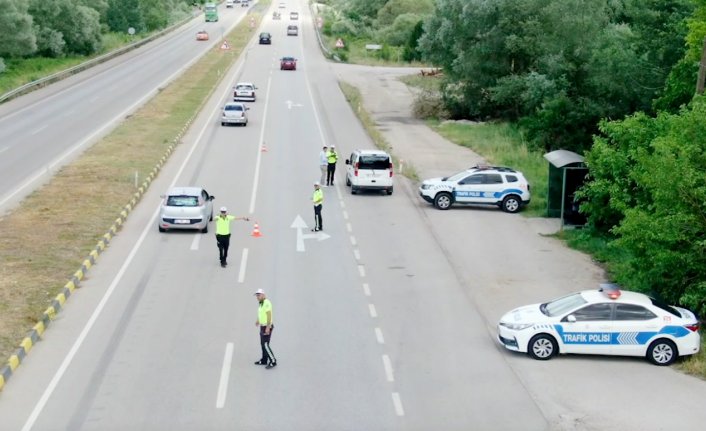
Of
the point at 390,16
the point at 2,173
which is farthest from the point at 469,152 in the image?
the point at 390,16

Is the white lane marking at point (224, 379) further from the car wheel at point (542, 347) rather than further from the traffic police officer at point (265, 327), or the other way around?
the car wheel at point (542, 347)

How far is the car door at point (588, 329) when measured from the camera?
1962cm

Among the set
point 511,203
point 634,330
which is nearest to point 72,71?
point 511,203

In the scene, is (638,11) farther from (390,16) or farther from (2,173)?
(390,16)

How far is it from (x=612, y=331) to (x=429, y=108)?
42280mm

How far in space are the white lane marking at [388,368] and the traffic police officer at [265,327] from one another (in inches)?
83.4

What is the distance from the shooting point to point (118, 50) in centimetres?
10150

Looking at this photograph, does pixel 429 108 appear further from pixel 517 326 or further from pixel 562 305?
pixel 517 326

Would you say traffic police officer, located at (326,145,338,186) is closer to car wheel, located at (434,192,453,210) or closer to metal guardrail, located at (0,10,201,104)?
car wheel, located at (434,192,453,210)

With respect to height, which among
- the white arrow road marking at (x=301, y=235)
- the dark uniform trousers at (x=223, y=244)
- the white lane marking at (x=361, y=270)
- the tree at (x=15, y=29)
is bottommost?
the white arrow road marking at (x=301, y=235)

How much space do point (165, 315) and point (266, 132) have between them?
31.7 meters

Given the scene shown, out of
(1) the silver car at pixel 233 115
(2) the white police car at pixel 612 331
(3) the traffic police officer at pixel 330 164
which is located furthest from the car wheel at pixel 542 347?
(1) the silver car at pixel 233 115

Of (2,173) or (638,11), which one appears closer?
(2,173)

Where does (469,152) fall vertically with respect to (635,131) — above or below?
below
